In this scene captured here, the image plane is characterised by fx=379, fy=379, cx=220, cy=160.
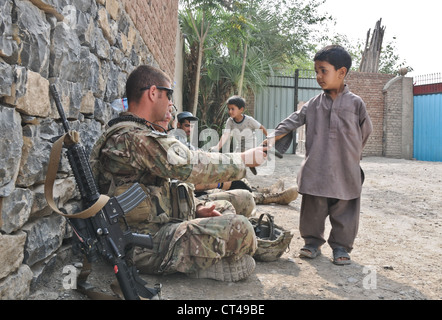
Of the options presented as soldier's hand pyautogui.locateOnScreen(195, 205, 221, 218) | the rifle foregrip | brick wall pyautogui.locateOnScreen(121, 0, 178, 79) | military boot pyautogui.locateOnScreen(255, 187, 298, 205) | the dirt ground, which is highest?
brick wall pyautogui.locateOnScreen(121, 0, 178, 79)

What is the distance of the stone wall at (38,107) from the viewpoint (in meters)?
1.48

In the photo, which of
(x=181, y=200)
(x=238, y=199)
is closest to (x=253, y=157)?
(x=181, y=200)

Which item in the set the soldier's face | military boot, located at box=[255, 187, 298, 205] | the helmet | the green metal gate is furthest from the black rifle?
the green metal gate

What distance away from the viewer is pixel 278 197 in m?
5.00

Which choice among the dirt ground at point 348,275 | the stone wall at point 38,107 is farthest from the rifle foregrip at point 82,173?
the dirt ground at point 348,275

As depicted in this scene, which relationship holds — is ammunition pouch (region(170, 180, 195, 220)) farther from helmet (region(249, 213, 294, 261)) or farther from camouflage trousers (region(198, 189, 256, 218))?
Result: camouflage trousers (region(198, 189, 256, 218))

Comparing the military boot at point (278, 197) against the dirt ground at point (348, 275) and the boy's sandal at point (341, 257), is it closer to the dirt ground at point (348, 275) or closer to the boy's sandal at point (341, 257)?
the dirt ground at point (348, 275)

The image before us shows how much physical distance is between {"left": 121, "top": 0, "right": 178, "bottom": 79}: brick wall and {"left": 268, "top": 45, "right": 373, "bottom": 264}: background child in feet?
5.90

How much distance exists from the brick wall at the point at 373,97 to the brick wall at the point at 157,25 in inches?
331

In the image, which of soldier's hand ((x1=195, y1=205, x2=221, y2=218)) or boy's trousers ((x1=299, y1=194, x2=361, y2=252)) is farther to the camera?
boy's trousers ((x1=299, y1=194, x2=361, y2=252))

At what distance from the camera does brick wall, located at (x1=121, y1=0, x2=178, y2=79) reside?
12.3 feet

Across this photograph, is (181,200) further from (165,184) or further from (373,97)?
(373,97)

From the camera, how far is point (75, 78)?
2.15m
